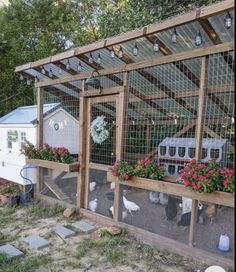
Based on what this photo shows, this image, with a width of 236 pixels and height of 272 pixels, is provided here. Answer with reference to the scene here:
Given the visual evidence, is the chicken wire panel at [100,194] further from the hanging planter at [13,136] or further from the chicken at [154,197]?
the hanging planter at [13,136]

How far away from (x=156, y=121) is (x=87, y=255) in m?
2.49

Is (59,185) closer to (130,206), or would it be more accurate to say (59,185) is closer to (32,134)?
(32,134)

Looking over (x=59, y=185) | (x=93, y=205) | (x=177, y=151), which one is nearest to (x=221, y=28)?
(x=177, y=151)

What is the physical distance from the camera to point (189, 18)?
9.38 ft

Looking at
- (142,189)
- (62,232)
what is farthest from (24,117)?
(142,189)

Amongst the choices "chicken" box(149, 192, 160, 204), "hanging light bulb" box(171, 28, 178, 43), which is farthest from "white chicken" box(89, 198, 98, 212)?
"hanging light bulb" box(171, 28, 178, 43)

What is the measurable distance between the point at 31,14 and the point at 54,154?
583cm

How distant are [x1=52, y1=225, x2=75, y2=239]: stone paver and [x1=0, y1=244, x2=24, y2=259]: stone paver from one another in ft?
2.16

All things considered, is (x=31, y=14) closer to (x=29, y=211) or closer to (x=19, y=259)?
(x=29, y=211)

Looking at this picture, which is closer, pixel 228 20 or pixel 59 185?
pixel 228 20

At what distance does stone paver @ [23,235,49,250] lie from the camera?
367cm

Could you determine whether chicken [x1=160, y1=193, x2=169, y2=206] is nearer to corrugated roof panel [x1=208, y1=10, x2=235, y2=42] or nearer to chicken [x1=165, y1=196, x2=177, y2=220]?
chicken [x1=165, y1=196, x2=177, y2=220]

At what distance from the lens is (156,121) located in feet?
16.3

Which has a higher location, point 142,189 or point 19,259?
point 142,189
